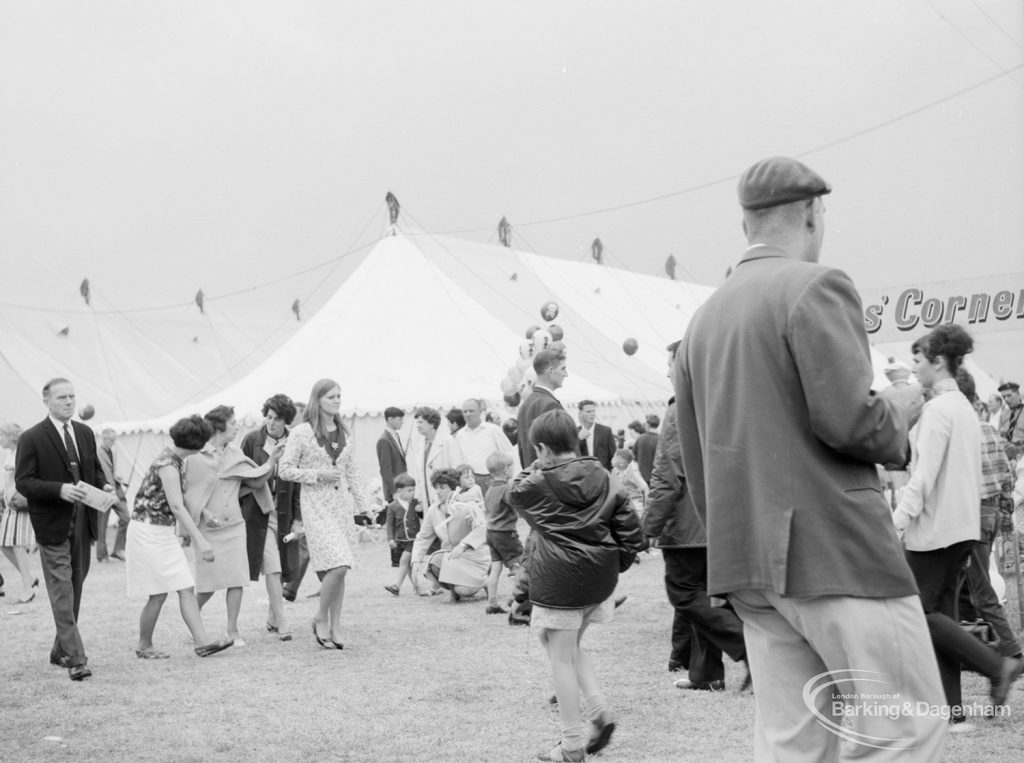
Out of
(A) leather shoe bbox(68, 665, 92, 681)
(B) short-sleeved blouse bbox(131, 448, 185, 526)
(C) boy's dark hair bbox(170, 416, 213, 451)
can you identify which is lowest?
(A) leather shoe bbox(68, 665, 92, 681)

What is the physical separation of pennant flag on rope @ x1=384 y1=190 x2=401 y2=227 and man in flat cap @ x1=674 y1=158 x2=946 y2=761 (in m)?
19.3

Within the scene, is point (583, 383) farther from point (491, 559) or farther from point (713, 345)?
point (713, 345)

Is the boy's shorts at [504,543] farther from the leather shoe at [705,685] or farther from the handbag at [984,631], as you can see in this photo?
the handbag at [984,631]

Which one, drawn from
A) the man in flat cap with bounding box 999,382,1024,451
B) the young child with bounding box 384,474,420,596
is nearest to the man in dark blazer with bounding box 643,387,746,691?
the young child with bounding box 384,474,420,596

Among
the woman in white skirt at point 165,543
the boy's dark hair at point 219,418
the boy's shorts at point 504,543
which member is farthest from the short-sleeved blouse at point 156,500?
the boy's shorts at point 504,543

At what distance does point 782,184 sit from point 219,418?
18.7 feet

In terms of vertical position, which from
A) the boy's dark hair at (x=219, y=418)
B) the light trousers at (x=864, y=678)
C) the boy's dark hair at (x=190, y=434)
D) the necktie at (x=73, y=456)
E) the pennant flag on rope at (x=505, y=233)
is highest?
the pennant flag on rope at (x=505, y=233)

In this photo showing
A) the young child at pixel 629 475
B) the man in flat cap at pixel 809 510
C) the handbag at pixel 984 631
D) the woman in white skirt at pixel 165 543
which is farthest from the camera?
the young child at pixel 629 475

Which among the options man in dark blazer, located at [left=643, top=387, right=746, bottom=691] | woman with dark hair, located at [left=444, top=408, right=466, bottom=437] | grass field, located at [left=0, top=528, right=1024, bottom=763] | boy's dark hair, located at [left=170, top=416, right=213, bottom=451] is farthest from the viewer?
woman with dark hair, located at [left=444, top=408, right=466, bottom=437]

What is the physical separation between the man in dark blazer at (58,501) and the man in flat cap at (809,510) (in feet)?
16.4

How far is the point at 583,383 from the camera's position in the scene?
18.5 m

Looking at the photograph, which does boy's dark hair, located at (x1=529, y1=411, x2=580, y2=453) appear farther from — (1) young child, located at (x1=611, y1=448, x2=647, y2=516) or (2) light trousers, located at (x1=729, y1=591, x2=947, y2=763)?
(1) young child, located at (x1=611, y1=448, x2=647, y2=516)

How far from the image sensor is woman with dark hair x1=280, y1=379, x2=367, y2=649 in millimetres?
6867

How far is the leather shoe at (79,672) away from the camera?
20.6 feet
